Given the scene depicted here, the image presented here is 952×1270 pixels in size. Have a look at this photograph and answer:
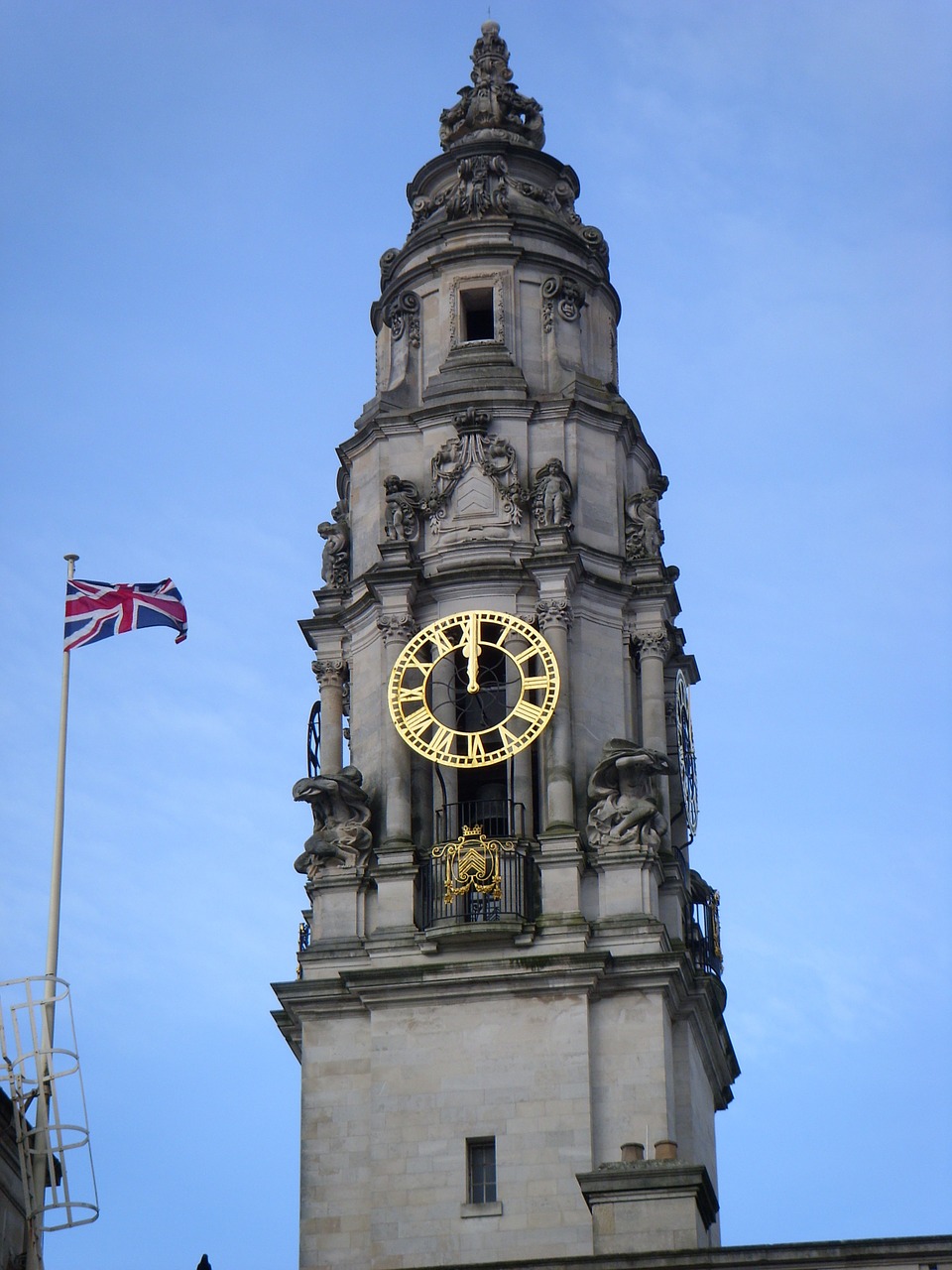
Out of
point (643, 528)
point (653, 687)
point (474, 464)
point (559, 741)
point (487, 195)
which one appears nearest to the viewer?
point (559, 741)

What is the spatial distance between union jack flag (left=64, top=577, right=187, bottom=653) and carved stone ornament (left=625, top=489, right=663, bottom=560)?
511 inches

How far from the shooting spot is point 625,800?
6106 centimetres

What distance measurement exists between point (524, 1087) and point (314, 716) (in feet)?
34.2

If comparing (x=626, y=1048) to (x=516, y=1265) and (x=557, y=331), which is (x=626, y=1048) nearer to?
(x=516, y=1265)

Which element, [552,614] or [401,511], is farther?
[401,511]

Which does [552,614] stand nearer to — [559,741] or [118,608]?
[559,741]

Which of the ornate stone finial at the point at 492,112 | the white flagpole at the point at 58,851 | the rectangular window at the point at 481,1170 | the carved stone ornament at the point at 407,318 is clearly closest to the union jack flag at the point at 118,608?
the white flagpole at the point at 58,851

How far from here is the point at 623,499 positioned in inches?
2596

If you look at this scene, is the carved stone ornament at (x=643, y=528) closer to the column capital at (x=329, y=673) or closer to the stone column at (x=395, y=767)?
the stone column at (x=395, y=767)

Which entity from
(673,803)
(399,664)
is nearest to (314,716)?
(399,664)

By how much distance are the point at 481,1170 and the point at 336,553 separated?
14.3m

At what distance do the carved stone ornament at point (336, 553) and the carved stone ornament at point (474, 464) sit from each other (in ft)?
8.34

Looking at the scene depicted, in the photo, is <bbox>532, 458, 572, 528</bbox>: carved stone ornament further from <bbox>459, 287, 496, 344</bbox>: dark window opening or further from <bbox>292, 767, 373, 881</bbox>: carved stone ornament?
<bbox>292, 767, 373, 881</bbox>: carved stone ornament

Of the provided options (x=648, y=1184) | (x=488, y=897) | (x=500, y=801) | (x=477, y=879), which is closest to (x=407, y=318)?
(x=500, y=801)
